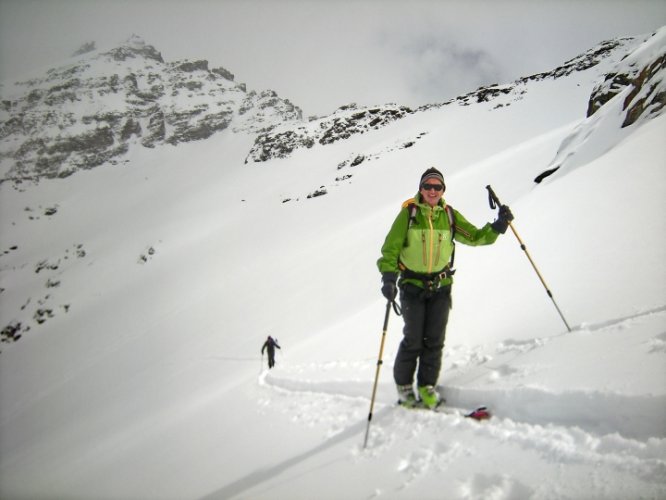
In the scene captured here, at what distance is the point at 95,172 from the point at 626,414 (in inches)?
Result: 5191

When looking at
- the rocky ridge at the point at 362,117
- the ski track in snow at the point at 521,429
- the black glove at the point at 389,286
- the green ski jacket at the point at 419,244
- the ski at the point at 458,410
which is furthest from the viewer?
the rocky ridge at the point at 362,117

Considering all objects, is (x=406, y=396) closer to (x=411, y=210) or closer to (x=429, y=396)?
(x=429, y=396)

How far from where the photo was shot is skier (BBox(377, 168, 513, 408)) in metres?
3.61

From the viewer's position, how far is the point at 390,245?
3.61m

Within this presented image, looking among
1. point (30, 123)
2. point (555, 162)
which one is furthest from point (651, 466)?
point (30, 123)

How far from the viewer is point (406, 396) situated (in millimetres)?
3742

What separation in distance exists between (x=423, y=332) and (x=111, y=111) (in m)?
157

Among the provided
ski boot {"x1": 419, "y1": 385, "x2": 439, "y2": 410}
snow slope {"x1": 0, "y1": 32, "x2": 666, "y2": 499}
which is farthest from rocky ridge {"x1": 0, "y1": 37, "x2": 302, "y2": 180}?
ski boot {"x1": 419, "y1": 385, "x2": 439, "y2": 410}

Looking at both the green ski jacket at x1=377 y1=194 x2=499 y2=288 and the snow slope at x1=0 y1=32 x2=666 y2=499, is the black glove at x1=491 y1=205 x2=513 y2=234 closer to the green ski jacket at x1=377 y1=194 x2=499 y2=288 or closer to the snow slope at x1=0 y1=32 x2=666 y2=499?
the green ski jacket at x1=377 y1=194 x2=499 y2=288

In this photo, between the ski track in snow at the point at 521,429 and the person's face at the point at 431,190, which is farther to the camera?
the person's face at the point at 431,190

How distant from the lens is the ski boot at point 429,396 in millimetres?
3498

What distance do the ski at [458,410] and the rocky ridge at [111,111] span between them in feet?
390

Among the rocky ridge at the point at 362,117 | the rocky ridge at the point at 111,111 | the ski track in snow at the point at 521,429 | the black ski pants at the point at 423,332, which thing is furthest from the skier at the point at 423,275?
the rocky ridge at the point at 111,111

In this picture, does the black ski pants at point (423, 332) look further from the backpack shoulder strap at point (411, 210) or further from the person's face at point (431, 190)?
the person's face at point (431, 190)
